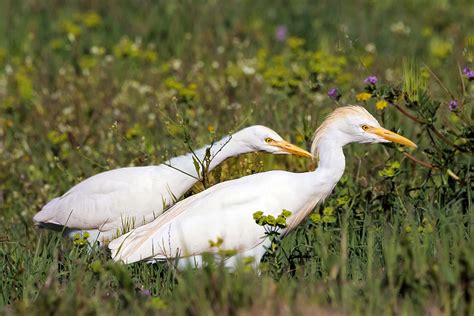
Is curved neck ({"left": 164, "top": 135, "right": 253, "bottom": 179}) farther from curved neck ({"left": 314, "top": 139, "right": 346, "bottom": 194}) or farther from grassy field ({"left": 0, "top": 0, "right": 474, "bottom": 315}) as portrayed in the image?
curved neck ({"left": 314, "top": 139, "right": 346, "bottom": 194})

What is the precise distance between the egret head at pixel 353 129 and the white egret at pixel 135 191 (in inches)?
15.1

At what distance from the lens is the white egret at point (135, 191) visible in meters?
5.70

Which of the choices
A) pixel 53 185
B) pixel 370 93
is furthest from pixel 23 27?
pixel 370 93

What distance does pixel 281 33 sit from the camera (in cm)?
1050

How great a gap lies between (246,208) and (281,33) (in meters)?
5.58

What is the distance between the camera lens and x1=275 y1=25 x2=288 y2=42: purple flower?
34.3ft

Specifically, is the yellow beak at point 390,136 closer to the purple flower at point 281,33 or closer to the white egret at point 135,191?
the white egret at point 135,191

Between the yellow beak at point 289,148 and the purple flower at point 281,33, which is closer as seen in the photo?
the yellow beak at point 289,148

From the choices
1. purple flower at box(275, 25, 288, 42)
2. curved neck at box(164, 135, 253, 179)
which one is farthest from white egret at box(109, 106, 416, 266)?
purple flower at box(275, 25, 288, 42)

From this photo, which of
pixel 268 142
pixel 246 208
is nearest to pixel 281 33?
pixel 268 142

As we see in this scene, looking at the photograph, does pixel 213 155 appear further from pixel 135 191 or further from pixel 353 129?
pixel 353 129

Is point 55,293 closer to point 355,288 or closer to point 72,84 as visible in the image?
point 355,288

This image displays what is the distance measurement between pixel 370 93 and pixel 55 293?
2.29 meters

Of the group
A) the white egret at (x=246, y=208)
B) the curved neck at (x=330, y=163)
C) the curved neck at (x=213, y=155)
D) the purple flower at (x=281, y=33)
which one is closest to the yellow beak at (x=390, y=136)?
the white egret at (x=246, y=208)
